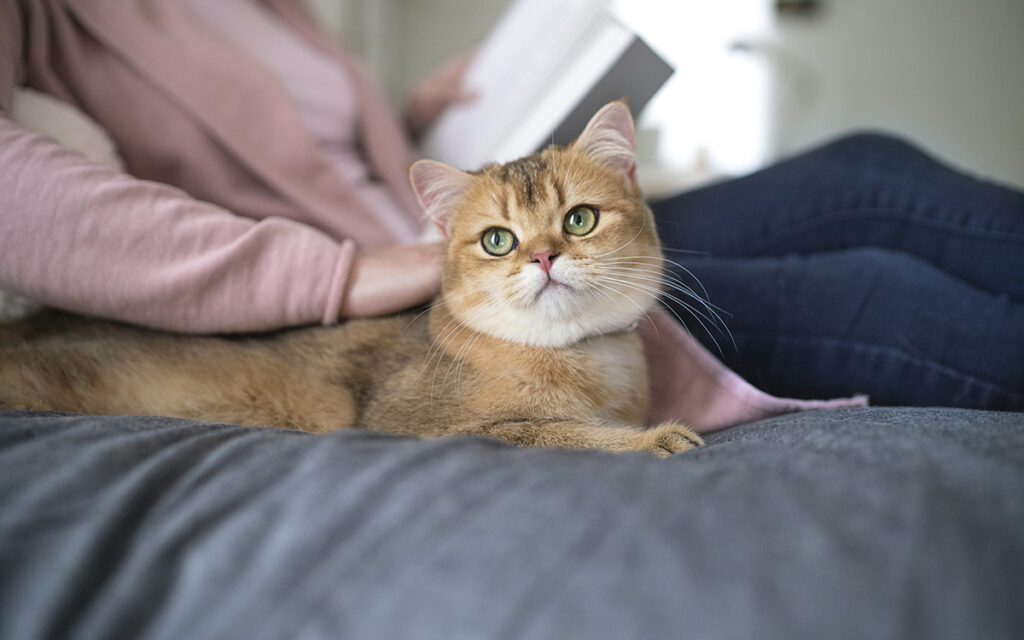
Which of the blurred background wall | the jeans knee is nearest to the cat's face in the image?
the jeans knee

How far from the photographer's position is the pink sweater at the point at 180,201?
0.87 m

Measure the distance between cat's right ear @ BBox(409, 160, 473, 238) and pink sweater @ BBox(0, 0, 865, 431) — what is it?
198 millimetres

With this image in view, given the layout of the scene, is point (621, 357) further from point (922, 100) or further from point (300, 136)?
point (922, 100)

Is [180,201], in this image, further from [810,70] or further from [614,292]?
[810,70]

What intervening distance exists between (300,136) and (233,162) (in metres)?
0.16

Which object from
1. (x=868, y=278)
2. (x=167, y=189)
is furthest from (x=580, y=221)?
(x=167, y=189)

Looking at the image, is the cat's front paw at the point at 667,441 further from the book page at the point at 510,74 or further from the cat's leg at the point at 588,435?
the book page at the point at 510,74

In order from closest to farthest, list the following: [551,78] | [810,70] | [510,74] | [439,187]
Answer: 1. [439,187]
2. [551,78]
3. [510,74]
4. [810,70]

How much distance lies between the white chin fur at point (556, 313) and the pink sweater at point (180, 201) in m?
0.20

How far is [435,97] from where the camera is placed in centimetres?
193

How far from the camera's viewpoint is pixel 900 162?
1.33 meters

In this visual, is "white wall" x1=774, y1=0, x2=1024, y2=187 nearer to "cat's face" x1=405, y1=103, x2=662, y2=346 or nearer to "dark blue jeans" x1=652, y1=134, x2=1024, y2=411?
"dark blue jeans" x1=652, y1=134, x2=1024, y2=411

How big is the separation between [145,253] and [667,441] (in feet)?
3.00

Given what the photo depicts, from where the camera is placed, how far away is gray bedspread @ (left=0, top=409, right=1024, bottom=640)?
413 millimetres
